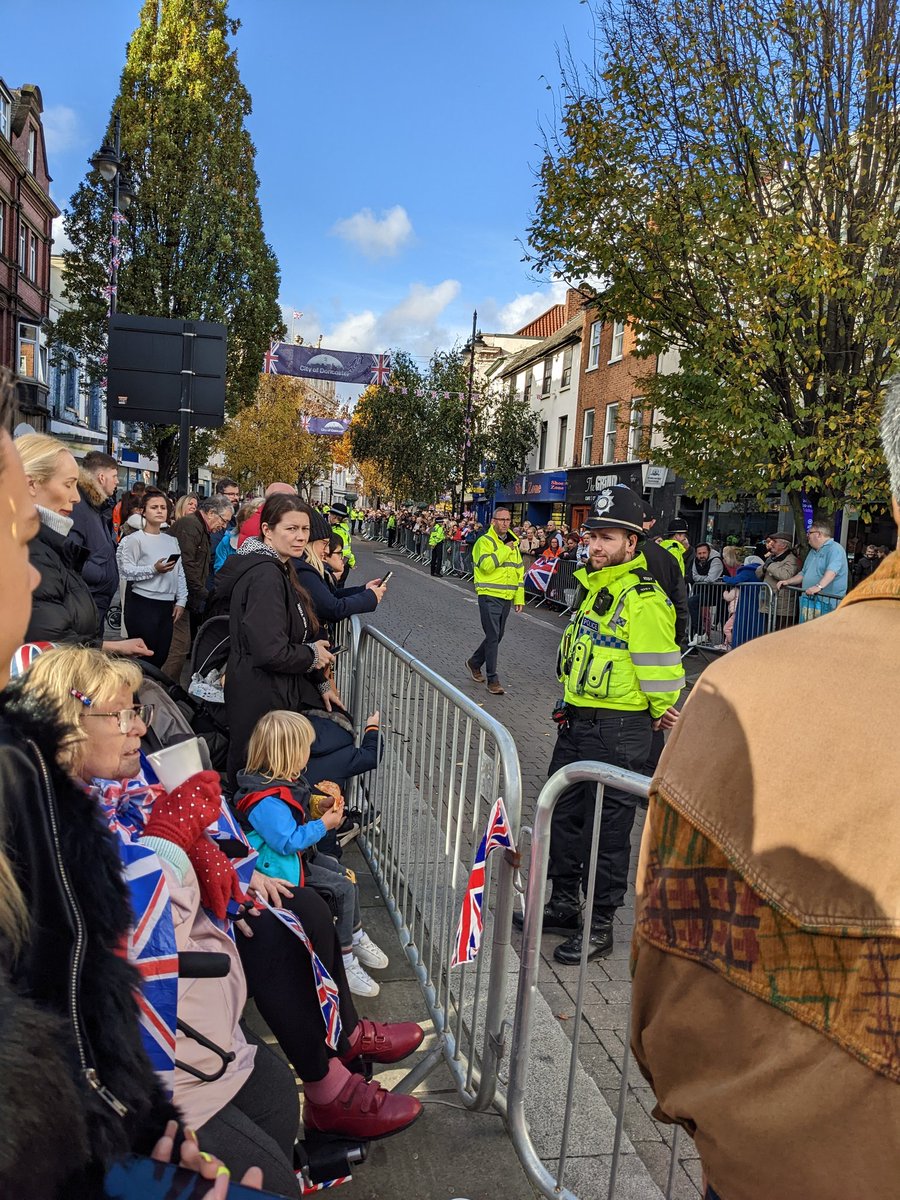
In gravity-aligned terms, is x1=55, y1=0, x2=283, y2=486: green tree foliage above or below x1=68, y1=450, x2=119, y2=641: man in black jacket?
above

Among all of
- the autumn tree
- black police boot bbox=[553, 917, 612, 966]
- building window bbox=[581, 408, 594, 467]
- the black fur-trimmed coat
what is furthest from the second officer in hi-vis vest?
the autumn tree

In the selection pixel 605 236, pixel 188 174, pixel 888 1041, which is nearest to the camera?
pixel 888 1041

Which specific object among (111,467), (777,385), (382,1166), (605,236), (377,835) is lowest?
(382,1166)

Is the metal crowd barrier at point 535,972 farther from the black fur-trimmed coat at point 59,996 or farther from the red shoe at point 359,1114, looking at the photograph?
the black fur-trimmed coat at point 59,996

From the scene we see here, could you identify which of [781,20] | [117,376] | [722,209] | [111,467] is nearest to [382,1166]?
[111,467]

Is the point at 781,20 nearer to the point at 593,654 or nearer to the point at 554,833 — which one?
the point at 593,654

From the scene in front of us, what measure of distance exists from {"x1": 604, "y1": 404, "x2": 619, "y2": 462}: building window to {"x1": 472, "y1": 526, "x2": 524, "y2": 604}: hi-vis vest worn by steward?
758 inches

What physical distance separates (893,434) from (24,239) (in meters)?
40.3

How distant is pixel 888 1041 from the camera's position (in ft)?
3.51

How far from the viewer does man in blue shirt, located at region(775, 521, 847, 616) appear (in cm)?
1075

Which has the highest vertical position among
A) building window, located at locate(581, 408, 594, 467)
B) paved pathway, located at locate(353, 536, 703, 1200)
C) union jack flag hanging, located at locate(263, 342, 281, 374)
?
union jack flag hanging, located at locate(263, 342, 281, 374)

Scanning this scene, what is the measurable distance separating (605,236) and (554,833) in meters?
8.74

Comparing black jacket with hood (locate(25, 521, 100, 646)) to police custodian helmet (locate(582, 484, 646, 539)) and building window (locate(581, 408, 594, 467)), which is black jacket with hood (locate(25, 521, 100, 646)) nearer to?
police custodian helmet (locate(582, 484, 646, 539))

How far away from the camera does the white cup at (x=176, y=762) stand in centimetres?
279
